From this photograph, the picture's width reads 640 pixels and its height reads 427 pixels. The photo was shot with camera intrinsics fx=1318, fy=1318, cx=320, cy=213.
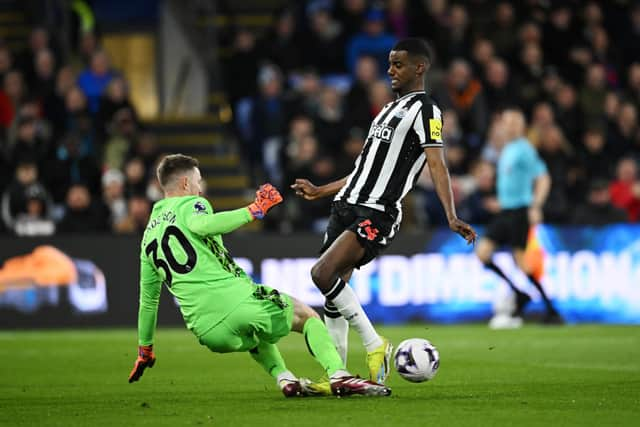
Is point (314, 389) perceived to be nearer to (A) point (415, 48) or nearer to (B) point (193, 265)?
(B) point (193, 265)

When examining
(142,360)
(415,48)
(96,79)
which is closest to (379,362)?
(142,360)

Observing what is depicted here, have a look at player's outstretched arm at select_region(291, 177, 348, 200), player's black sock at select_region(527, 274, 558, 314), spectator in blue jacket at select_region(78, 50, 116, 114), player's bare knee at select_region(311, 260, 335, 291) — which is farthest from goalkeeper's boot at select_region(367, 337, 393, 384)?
spectator in blue jacket at select_region(78, 50, 116, 114)

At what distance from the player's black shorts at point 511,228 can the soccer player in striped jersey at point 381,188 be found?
649 cm

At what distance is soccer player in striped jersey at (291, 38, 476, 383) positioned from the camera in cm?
829

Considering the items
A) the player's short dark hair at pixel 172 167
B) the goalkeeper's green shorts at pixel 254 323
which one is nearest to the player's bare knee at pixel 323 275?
the goalkeeper's green shorts at pixel 254 323

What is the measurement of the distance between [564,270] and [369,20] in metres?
5.24

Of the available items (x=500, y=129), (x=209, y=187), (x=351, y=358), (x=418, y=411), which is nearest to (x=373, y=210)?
(x=418, y=411)

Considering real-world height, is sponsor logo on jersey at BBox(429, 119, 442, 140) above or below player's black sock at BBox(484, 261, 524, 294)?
above

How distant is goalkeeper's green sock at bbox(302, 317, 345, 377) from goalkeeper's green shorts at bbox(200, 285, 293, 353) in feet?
0.43

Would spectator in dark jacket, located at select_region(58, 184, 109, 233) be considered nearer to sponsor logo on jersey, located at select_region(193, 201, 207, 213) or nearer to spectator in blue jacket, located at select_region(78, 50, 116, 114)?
spectator in blue jacket, located at select_region(78, 50, 116, 114)

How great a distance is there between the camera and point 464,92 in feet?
63.0

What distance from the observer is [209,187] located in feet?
64.3

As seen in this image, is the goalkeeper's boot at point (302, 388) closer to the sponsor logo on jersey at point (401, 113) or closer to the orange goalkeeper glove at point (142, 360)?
the orange goalkeeper glove at point (142, 360)

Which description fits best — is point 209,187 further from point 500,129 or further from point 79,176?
point 500,129
